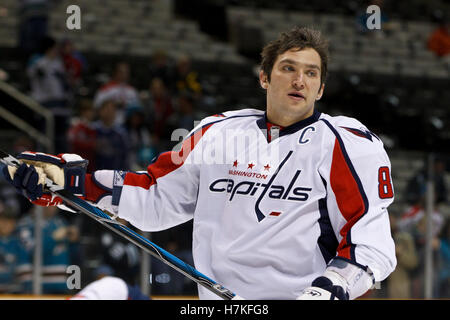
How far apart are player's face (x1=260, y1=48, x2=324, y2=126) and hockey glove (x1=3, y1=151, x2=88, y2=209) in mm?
649

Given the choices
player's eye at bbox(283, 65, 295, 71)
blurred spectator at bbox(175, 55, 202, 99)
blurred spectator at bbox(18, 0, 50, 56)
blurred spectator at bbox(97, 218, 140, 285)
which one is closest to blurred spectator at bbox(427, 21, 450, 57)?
blurred spectator at bbox(175, 55, 202, 99)

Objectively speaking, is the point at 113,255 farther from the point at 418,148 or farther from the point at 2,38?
the point at 2,38

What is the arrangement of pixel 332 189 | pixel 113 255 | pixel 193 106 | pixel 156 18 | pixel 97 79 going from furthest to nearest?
1. pixel 156 18
2. pixel 97 79
3. pixel 193 106
4. pixel 113 255
5. pixel 332 189

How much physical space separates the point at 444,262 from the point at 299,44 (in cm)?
273

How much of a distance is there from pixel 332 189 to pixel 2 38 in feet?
19.7

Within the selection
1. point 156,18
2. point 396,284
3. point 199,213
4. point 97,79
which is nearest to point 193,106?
point 396,284

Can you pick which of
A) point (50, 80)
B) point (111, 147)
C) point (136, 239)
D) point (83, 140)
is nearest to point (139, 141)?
point (111, 147)

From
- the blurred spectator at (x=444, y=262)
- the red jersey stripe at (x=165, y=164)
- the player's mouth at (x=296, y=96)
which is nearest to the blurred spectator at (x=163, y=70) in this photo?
the blurred spectator at (x=444, y=262)

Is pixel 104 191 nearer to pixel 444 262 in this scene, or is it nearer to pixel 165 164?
pixel 165 164

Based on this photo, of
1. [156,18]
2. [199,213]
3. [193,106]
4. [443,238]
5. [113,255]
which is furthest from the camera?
[156,18]

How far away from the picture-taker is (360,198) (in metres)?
2.15

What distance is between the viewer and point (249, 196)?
2283mm

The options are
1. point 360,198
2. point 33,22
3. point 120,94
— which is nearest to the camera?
point 360,198

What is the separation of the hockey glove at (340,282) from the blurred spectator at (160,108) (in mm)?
2862
